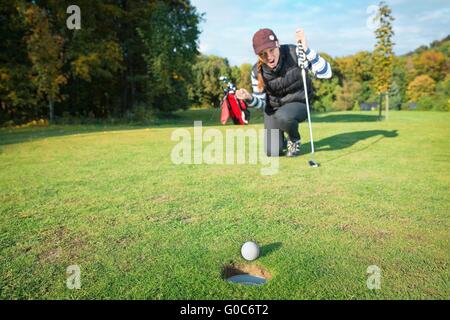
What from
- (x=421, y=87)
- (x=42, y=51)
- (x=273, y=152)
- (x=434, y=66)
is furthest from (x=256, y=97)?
(x=434, y=66)

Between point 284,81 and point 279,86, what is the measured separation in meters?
0.16

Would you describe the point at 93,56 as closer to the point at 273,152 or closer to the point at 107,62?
the point at 107,62

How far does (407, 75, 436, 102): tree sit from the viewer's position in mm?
54878

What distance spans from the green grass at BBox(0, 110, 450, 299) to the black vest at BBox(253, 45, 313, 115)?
6.02 ft

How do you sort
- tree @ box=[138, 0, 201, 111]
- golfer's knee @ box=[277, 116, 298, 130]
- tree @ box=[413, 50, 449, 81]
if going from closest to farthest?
1. golfer's knee @ box=[277, 116, 298, 130]
2. tree @ box=[138, 0, 201, 111]
3. tree @ box=[413, 50, 449, 81]

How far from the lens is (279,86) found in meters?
8.27

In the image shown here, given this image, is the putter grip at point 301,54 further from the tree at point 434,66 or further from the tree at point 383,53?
the tree at point 434,66

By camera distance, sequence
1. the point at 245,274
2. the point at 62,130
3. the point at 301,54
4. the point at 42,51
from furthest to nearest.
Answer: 1. the point at 42,51
2. the point at 62,130
3. the point at 301,54
4. the point at 245,274

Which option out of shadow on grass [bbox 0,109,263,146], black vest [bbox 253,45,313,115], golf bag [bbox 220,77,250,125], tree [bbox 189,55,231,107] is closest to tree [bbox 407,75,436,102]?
shadow on grass [bbox 0,109,263,146]

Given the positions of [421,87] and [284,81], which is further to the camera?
[421,87]

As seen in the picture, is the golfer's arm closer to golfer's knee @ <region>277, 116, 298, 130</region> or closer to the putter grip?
the putter grip

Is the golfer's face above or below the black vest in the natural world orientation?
above

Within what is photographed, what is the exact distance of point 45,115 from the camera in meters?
25.5

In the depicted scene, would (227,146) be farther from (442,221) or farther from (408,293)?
(408,293)
